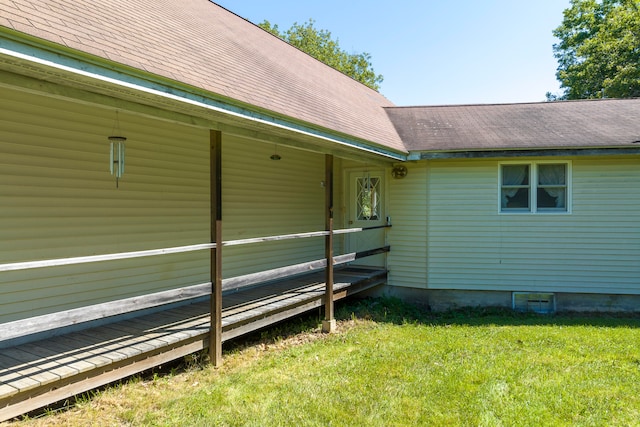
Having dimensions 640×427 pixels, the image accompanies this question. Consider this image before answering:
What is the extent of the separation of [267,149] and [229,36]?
2.07m

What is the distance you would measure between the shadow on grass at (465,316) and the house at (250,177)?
0.97ft

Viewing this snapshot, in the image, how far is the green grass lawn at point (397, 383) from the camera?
375cm

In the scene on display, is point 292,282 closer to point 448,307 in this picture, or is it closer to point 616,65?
point 448,307

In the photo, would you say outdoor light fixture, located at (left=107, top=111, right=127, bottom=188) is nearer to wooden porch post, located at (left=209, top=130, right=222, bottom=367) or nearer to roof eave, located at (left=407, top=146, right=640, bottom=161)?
wooden porch post, located at (left=209, top=130, right=222, bottom=367)

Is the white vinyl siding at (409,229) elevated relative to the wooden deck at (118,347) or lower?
elevated

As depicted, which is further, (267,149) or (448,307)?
(448,307)

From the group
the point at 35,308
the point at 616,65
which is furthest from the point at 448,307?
the point at 616,65

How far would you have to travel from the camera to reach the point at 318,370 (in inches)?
194

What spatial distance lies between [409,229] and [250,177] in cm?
368

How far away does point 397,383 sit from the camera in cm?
455

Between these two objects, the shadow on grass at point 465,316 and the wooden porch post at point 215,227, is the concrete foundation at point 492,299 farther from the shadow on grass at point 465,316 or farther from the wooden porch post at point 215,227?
the wooden porch post at point 215,227

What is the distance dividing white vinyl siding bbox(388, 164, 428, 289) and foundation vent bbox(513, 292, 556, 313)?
1934 mm

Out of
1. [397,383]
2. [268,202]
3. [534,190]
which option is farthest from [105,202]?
[534,190]

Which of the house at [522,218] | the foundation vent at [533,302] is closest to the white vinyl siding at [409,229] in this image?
the house at [522,218]
